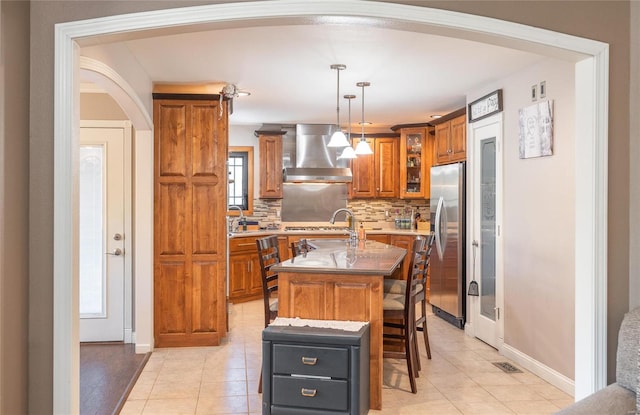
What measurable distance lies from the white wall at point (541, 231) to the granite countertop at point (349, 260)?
3.55 ft

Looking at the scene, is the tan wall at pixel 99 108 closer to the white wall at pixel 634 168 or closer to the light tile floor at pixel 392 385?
the light tile floor at pixel 392 385

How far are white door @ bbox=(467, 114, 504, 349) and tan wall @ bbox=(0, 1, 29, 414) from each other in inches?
158

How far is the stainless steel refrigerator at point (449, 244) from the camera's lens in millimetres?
5758

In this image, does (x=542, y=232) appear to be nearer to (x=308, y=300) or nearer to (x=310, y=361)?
(x=308, y=300)

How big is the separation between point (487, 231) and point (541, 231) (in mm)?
1015

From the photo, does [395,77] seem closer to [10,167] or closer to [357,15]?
[357,15]

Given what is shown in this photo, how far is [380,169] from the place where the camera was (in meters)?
8.08

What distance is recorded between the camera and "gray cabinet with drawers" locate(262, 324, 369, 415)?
301 centimetres

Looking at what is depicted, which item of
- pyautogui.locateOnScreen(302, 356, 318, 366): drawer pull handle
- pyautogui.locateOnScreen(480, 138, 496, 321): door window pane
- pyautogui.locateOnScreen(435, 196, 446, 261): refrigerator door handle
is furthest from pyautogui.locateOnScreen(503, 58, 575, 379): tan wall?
pyautogui.locateOnScreen(302, 356, 318, 366): drawer pull handle

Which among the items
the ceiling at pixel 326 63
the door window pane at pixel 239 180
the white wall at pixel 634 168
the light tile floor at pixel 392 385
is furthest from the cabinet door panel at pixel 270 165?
the white wall at pixel 634 168

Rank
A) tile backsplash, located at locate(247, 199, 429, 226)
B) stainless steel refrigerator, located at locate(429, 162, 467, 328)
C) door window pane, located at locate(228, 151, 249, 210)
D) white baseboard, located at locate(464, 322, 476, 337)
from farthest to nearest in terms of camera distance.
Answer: tile backsplash, located at locate(247, 199, 429, 226), door window pane, located at locate(228, 151, 249, 210), stainless steel refrigerator, located at locate(429, 162, 467, 328), white baseboard, located at locate(464, 322, 476, 337)

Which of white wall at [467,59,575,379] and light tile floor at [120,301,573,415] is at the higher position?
white wall at [467,59,575,379]

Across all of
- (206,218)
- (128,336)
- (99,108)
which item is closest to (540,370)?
(206,218)

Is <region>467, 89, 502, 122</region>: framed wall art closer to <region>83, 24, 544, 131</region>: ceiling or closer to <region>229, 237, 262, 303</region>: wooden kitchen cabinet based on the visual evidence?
<region>83, 24, 544, 131</region>: ceiling
